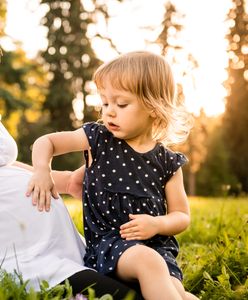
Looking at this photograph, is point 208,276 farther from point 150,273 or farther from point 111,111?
point 111,111

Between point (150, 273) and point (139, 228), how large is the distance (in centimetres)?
27

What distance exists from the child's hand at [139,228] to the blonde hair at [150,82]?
0.52 meters

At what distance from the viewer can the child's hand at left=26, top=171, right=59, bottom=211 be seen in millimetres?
2836

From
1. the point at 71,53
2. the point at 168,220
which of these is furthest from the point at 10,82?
the point at 168,220

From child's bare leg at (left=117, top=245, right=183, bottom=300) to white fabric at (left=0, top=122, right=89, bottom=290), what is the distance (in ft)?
0.78

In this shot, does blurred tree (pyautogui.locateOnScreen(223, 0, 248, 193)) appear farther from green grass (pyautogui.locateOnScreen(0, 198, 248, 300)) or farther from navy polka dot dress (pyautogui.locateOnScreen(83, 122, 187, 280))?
navy polka dot dress (pyautogui.locateOnScreen(83, 122, 187, 280))

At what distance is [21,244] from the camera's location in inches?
108

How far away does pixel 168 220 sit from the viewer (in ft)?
9.41

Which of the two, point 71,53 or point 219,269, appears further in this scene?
point 71,53

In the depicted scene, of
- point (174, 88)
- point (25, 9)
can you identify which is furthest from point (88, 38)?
point (174, 88)

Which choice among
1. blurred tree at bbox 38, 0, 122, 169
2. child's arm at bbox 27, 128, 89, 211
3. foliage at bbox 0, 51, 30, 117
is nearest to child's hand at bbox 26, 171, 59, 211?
child's arm at bbox 27, 128, 89, 211

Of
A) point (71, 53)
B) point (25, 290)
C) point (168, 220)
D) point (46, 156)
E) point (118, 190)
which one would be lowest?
point (71, 53)

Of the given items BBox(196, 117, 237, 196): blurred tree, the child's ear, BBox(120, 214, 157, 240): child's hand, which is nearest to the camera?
BBox(120, 214, 157, 240): child's hand

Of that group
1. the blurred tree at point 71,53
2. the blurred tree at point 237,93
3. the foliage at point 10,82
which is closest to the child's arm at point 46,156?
the foliage at point 10,82
